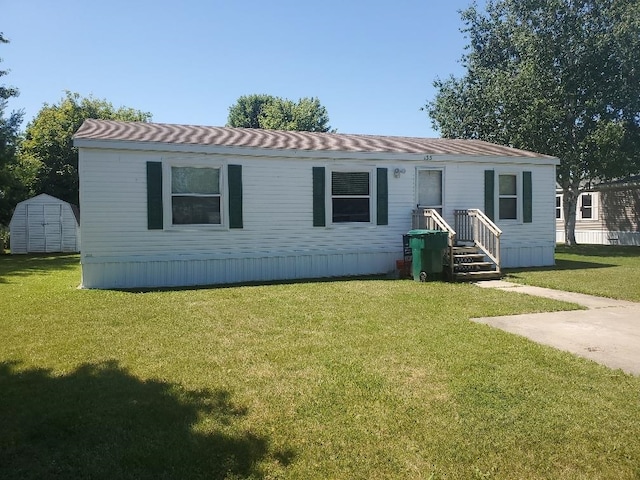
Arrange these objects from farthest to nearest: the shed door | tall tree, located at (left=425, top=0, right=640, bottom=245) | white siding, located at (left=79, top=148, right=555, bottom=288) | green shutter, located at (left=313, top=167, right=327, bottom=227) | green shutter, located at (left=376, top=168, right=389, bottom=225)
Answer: the shed door
tall tree, located at (left=425, top=0, right=640, bottom=245)
green shutter, located at (left=376, top=168, right=389, bottom=225)
green shutter, located at (left=313, top=167, right=327, bottom=227)
white siding, located at (left=79, top=148, right=555, bottom=288)

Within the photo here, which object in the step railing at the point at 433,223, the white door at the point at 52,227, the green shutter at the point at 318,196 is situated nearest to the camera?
the step railing at the point at 433,223

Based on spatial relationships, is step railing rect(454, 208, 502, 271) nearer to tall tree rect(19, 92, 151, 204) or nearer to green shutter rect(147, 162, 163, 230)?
green shutter rect(147, 162, 163, 230)

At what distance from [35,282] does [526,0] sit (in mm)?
21534

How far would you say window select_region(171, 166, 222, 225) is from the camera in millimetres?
10281

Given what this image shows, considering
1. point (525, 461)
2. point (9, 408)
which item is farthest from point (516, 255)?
point (9, 408)

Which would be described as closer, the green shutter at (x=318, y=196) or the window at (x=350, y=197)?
the green shutter at (x=318, y=196)

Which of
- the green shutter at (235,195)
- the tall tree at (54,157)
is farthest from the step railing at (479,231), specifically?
the tall tree at (54,157)

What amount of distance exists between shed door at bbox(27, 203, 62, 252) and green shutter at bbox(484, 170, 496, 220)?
18400 mm

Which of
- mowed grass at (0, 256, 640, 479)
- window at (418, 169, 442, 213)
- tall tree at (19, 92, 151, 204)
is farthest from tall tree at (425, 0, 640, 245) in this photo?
tall tree at (19, 92, 151, 204)

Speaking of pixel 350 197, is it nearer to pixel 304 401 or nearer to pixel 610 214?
pixel 304 401

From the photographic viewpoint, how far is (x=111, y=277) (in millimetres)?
9797

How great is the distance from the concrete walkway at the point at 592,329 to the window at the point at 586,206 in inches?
790

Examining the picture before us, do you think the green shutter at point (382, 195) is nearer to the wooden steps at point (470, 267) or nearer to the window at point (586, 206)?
the wooden steps at point (470, 267)

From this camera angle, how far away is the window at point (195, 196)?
10281mm
